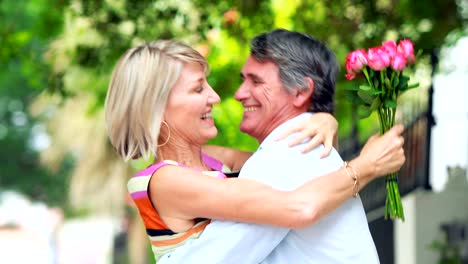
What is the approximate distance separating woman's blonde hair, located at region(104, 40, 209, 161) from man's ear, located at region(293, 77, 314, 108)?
0.46 metres

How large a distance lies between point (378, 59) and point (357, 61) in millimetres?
98

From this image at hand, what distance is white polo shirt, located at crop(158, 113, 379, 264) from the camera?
349cm

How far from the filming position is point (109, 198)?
22.7 m

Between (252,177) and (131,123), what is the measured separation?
518 mm

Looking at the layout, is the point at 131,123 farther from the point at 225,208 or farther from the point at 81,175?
the point at 81,175

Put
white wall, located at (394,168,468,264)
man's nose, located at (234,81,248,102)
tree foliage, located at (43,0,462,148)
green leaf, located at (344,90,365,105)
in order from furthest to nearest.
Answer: tree foliage, located at (43,0,462,148) → white wall, located at (394,168,468,264) → man's nose, located at (234,81,248,102) → green leaf, located at (344,90,365,105)

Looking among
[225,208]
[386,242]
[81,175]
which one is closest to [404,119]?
[386,242]

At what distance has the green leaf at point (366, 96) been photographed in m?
3.77

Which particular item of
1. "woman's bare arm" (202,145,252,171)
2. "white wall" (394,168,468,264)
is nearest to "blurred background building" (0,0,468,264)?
"white wall" (394,168,468,264)

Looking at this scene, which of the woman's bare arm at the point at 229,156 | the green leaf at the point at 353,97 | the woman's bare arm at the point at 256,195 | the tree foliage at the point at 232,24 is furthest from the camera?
the tree foliage at the point at 232,24

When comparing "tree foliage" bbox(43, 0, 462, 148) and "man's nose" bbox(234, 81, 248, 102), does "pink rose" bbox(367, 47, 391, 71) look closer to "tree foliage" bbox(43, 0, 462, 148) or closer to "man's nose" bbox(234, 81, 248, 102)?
"man's nose" bbox(234, 81, 248, 102)

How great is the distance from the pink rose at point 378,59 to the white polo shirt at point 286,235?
0.38 m

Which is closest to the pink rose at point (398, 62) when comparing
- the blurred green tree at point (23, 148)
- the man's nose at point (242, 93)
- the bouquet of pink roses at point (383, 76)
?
the bouquet of pink roses at point (383, 76)

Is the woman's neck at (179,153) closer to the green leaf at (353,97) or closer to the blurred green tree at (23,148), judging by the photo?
the green leaf at (353,97)
